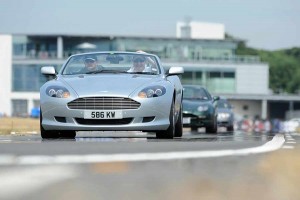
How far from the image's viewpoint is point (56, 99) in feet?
39.0

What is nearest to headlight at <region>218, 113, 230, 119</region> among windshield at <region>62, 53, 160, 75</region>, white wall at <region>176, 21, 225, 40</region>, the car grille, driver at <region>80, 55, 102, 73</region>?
windshield at <region>62, 53, 160, 75</region>

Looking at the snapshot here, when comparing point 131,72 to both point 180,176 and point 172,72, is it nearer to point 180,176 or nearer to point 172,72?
point 172,72

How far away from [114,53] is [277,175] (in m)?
7.92

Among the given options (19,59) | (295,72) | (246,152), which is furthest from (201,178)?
(295,72)

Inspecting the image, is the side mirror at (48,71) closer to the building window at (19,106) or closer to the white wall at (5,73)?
the white wall at (5,73)

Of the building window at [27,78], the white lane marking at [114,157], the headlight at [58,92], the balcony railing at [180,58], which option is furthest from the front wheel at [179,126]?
the building window at [27,78]

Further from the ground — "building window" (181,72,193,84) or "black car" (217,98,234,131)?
"building window" (181,72,193,84)

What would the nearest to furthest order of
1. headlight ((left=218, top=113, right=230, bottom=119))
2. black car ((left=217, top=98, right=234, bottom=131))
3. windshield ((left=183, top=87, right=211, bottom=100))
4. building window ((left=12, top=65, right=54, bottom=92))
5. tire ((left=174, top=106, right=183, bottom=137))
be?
1. tire ((left=174, top=106, right=183, bottom=137))
2. windshield ((left=183, top=87, right=211, bottom=100))
3. black car ((left=217, top=98, right=234, bottom=131))
4. headlight ((left=218, top=113, right=230, bottom=119))
5. building window ((left=12, top=65, right=54, bottom=92))

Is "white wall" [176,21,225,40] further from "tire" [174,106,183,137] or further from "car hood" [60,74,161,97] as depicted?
"car hood" [60,74,161,97]

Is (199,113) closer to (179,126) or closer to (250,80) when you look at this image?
(179,126)

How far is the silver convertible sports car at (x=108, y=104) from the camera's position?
11.7 meters

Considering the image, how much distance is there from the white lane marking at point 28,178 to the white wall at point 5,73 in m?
Answer: 90.0

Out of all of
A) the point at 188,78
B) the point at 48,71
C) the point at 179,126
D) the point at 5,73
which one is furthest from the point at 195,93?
the point at 188,78

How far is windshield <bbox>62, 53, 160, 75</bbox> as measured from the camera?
43.0 ft
